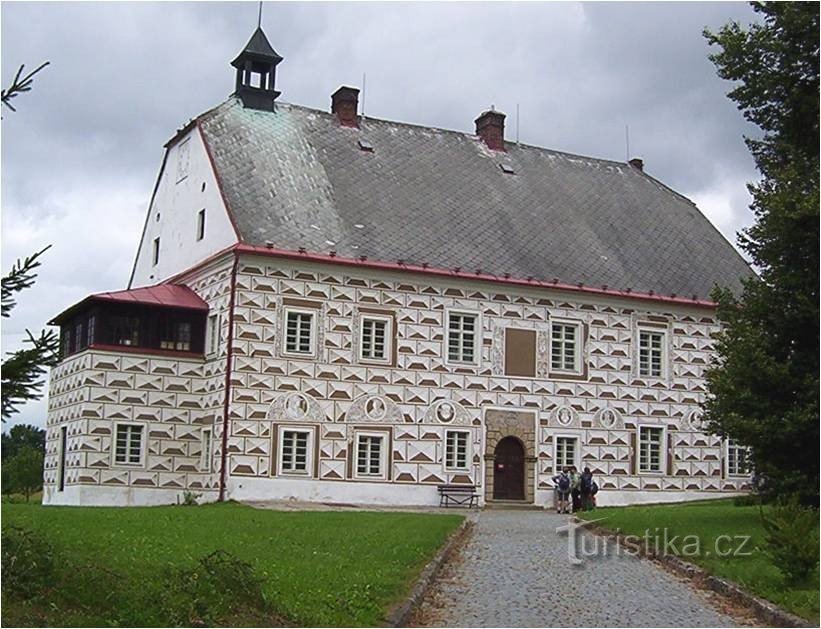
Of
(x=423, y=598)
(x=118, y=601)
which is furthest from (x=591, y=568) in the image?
(x=118, y=601)

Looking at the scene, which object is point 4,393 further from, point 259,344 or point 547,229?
point 547,229

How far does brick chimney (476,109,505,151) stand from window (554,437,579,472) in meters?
12.1

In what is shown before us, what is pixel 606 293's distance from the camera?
3803 cm

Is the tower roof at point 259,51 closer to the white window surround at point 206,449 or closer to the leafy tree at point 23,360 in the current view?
the white window surround at point 206,449

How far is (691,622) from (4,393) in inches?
301

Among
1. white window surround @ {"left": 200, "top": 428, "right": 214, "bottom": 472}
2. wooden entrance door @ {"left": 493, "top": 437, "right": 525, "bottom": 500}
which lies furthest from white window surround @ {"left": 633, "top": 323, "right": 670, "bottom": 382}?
white window surround @ {"left": 200, "top": 428, "right": 214, "bottom": 472}

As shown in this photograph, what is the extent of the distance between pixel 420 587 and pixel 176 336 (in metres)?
21.9

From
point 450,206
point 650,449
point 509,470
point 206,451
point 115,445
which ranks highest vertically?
point 450,206

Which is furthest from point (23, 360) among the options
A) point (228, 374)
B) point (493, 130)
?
point (493, 130)

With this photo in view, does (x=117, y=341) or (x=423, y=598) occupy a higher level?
(x=117, y=341)

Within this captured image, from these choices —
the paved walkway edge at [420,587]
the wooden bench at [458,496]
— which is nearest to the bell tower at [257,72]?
the wooden bench at [458,496]

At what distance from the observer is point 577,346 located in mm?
37688

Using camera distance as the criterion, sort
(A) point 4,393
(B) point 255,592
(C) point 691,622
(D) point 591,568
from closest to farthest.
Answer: (A) point 4,393 → (B) point 255,592 → (C) point 691,622 → (D) point 591,568

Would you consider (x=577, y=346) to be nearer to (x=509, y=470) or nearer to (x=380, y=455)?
(x=509, y=470)
